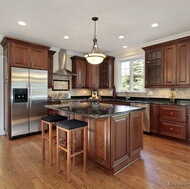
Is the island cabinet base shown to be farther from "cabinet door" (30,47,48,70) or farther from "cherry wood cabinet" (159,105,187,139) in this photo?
"cabinet door" (30,47,48,70)

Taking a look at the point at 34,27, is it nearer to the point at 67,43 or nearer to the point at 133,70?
the point at 67,43

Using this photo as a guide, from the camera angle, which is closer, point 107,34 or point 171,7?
point 171,7

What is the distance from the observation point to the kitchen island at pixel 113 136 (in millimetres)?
2027

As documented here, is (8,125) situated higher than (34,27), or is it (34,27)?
(34,27)

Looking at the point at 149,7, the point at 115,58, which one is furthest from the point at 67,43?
the point at 149,7

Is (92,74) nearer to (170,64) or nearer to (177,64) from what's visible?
(170,64)

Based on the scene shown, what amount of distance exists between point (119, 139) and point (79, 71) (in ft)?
12.9

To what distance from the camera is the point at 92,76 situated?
576cm

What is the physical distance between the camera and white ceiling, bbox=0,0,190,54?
8.03 feet

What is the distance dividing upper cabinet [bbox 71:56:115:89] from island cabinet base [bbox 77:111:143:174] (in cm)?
330

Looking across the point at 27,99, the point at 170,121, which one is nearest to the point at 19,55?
the point at 27,99

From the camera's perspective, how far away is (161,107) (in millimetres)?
3730

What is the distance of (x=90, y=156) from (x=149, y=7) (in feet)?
9.32

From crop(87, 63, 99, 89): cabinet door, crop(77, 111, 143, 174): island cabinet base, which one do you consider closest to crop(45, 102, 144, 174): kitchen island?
crop(77, 111, 143, 174): island cabinet base
